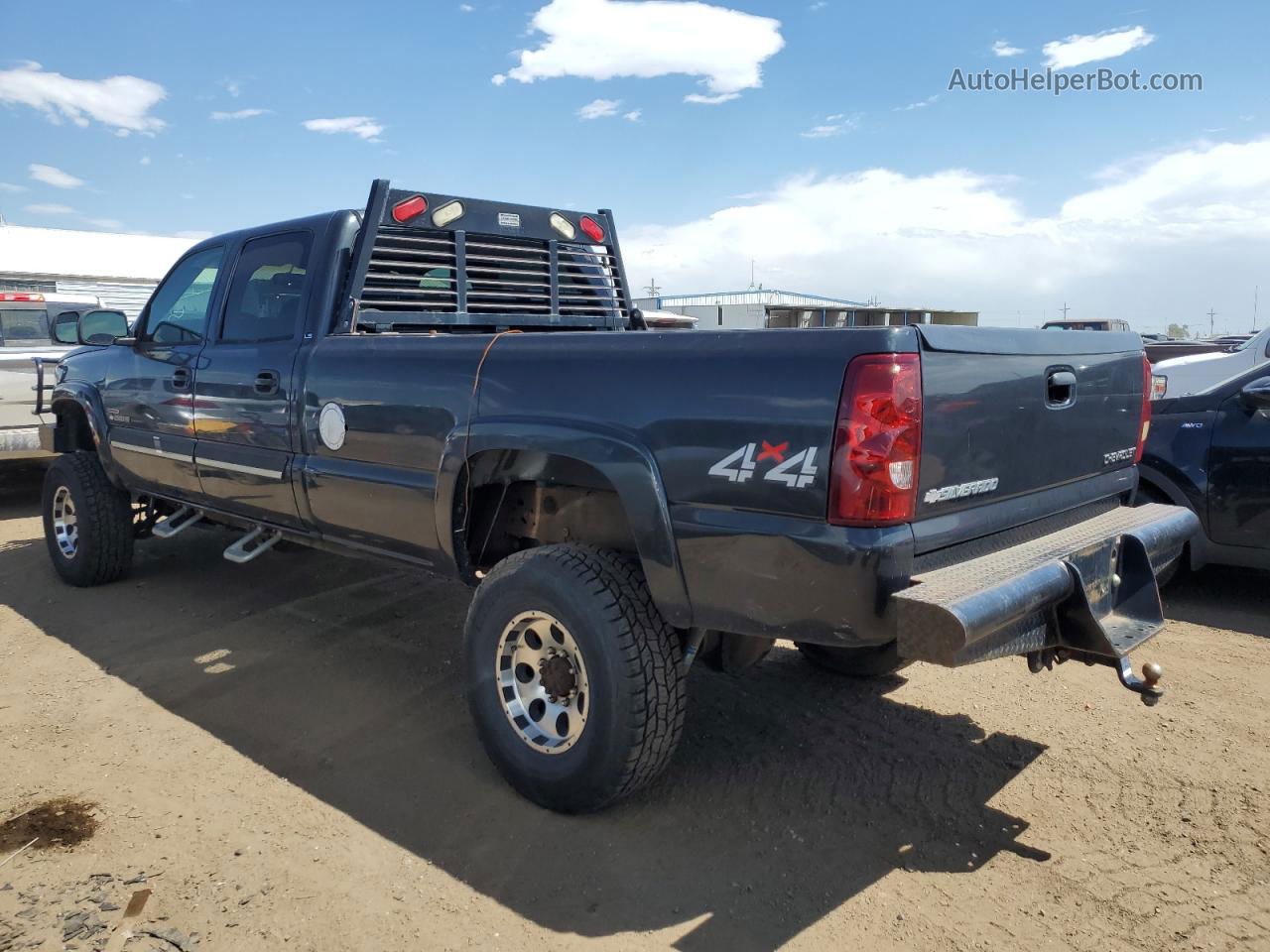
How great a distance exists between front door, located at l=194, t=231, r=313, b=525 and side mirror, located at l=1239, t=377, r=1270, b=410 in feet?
16.6

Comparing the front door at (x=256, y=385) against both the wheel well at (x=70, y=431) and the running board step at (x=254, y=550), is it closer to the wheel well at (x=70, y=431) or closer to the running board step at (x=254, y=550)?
the running board step at (x=254, y=550)

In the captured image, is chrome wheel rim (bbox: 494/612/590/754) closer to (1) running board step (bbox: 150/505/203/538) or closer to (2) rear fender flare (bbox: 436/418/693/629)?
(2) rear fender flare (bbox: 436/418/693/629)

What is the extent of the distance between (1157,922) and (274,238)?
4.48 meters

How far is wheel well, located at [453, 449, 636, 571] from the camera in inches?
127

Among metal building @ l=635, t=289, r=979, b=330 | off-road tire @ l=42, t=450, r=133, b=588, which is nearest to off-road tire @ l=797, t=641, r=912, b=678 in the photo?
off-road tire @ l=42, t=450, r=133, b=588

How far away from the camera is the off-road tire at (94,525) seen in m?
5.70

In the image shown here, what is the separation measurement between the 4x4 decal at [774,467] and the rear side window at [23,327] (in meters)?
11.9

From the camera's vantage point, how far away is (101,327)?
5535 mm

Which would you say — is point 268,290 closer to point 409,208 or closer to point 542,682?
point 409,208

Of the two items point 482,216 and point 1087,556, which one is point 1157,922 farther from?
point 482,216

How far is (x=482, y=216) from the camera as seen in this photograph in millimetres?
4684

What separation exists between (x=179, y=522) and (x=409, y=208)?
2475 mm

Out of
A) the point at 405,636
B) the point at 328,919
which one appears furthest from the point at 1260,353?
the point at 328,919

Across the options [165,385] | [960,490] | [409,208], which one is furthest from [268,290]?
[960,490]
